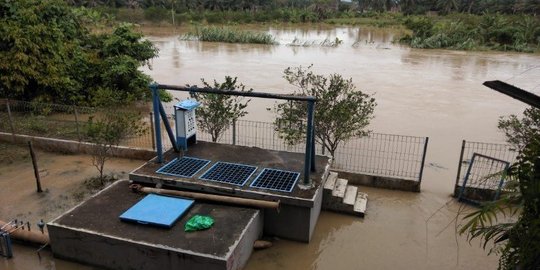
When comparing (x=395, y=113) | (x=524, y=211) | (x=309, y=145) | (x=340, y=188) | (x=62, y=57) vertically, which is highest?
(x=524, y=211)

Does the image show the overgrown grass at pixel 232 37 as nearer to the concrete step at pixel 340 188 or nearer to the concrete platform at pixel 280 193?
the concrete step at pixel 340 188

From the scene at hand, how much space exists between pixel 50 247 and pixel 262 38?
34.2 m

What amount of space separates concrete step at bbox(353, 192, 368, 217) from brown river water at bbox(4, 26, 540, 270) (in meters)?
0.14

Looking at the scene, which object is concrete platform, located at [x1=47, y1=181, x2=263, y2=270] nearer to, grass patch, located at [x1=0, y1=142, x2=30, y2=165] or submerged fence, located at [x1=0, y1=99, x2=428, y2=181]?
submerged fence, located at [x1=0, y1=99, x2=428, y2=181]

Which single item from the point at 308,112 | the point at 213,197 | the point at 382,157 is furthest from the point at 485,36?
the point at 213,197

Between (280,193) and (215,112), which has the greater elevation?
(215,112)

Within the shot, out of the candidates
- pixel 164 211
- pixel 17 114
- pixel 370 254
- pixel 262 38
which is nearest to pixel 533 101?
pixel 370 254

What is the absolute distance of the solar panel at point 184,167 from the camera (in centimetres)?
713

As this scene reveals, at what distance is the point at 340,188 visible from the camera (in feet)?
25.2

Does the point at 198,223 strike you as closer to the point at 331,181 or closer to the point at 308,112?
the point at 308,112

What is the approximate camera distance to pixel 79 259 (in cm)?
591

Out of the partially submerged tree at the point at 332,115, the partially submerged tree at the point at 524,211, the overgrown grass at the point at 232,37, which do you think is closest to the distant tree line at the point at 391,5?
the overgrown grass at the point at 232,37

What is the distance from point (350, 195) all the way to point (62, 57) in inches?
437

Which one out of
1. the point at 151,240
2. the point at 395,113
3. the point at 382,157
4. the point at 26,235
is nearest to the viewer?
the point at 151,240
